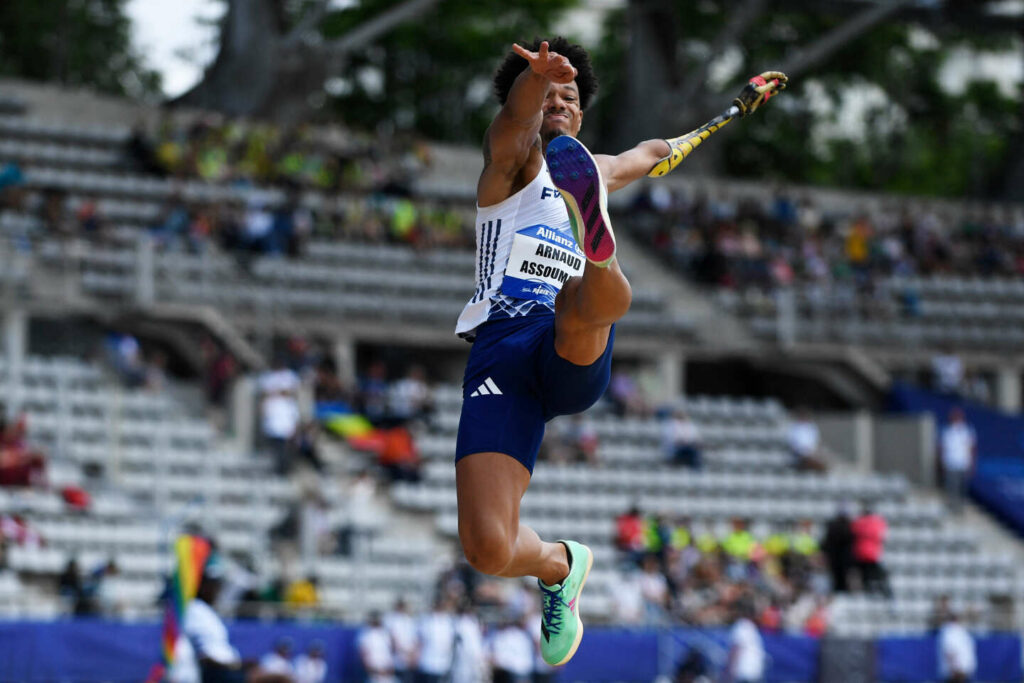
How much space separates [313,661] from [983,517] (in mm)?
14495

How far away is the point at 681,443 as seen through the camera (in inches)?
936

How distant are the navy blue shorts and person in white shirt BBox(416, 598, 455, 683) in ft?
30.6

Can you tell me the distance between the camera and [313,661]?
15133 millimetres

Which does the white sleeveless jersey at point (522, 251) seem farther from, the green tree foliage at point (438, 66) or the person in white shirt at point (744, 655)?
the green tree foliage at point (438, 66)

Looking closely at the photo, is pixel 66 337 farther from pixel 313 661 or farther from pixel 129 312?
pixel 313 661

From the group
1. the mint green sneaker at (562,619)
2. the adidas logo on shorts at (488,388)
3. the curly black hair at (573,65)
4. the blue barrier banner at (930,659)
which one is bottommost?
the blue barrier banner at (930,659)

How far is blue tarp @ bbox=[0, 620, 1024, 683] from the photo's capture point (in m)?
14.7

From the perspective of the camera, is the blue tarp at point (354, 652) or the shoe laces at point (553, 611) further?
the blue tarp at point (354, 652)

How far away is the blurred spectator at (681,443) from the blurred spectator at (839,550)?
8.97ft

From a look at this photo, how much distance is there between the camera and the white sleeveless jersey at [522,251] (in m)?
6.61

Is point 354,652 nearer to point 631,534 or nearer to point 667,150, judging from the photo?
point 631,534

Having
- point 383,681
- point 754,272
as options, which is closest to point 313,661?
point 383,681

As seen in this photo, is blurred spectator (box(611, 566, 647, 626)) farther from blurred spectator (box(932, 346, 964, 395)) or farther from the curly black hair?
the curly black hair

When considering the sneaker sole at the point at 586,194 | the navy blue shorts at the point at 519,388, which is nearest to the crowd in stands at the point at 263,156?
the navy blue shorts at the point at 519,388
